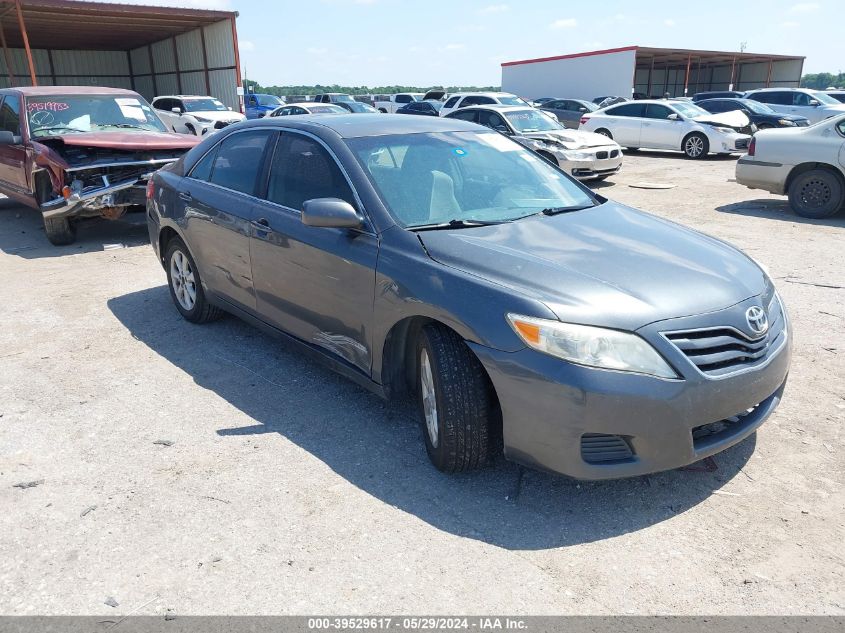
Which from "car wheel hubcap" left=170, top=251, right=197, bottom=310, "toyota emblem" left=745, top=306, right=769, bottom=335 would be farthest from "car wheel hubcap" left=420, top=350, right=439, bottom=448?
"car wheel hubcap" left=170, top=251, right=197, bottom=310

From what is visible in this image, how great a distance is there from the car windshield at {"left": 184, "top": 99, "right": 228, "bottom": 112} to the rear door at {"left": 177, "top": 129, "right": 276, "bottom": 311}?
16.6 m

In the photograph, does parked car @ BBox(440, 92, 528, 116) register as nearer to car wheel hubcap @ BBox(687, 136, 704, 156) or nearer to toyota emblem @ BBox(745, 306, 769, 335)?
car wheel hubcap @ BBox(687, 136, 704, 156)

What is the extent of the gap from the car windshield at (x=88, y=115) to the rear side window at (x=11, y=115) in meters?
0.22

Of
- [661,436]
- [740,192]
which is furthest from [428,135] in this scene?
[740,192]

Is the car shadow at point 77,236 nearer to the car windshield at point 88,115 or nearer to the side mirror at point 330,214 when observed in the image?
the car windshield at point 88,115

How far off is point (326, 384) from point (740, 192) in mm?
10410

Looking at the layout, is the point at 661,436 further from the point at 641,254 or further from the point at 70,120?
the point at 70,120

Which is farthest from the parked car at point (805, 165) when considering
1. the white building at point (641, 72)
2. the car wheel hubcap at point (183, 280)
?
the white building at point (641, 72)

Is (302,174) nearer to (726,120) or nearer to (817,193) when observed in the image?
(817,193)

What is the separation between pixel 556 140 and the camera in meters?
13.0

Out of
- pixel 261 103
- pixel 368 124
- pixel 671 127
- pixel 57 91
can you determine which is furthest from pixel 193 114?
pixel 368 124

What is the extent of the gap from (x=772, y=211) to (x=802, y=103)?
15494 mm

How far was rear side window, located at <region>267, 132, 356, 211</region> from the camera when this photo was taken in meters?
3.94

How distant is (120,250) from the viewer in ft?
28.2
